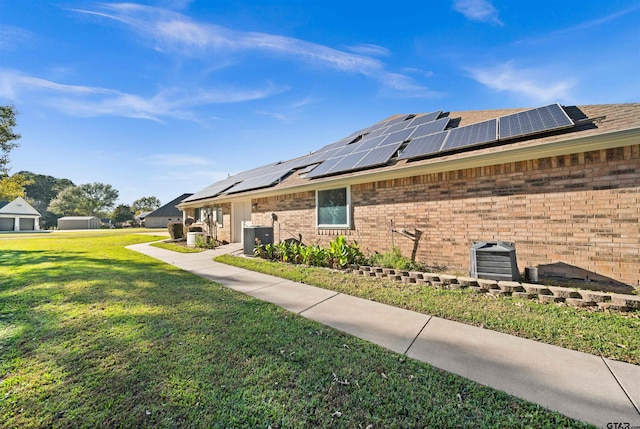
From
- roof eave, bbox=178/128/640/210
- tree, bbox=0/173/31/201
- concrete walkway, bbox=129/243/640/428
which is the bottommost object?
concrete walkway, bbox=129/243/640/428

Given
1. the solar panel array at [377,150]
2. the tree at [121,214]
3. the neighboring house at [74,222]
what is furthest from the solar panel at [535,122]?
the tree at [121,214]

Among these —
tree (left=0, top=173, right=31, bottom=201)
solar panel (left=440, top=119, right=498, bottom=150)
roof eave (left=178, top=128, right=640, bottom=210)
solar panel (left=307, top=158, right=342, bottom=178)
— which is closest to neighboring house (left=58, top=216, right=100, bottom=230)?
tree (left=0, top=173, right=31, bottom=201)

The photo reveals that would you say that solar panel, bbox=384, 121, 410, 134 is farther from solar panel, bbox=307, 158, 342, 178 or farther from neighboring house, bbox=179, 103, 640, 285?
solar panel, bbox=307, 158, 342, 178

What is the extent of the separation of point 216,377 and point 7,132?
905 inches

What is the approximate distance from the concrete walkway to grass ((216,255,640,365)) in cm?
20

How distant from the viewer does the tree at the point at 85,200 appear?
53.5 m

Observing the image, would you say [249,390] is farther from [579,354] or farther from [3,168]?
[3,168]

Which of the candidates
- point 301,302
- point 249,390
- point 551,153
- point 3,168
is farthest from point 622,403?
point 3,168

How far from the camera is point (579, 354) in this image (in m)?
2.58

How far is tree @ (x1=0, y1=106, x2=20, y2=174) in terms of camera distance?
576 inches

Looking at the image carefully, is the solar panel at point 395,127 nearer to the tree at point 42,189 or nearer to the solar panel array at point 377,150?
the solar panel array at point 377,150

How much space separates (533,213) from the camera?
4750 millimetres

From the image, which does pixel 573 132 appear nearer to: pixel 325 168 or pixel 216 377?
pixel 325 168

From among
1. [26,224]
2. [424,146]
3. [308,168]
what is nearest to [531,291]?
[424,146]
